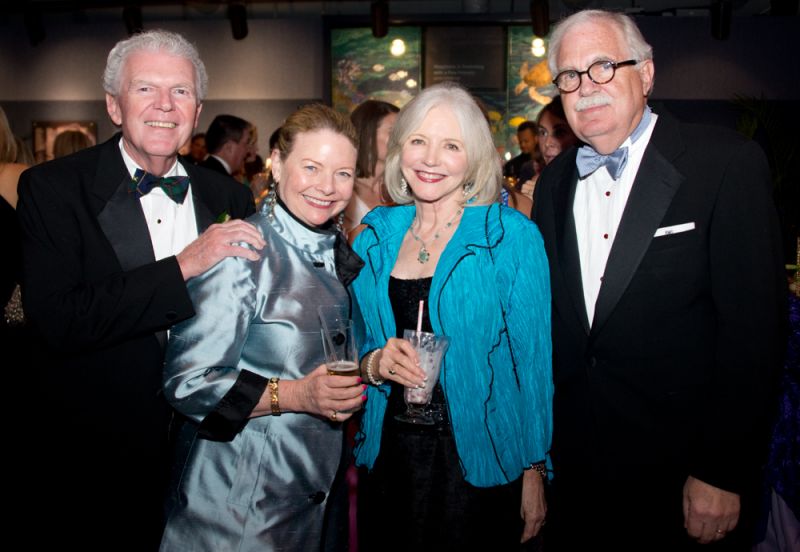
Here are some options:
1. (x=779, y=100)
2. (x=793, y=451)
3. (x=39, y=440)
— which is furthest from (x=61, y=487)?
(x=779, y=100)

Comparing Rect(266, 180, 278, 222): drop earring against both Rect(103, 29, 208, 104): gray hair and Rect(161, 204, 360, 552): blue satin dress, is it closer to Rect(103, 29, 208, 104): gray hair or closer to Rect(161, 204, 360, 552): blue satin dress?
Rect(161, 204, 360, 552): blue satin dress

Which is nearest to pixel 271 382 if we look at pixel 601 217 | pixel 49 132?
pixel 601 217

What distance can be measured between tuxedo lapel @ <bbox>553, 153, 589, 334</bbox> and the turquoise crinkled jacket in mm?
81

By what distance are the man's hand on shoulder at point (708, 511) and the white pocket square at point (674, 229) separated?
0.73 meters

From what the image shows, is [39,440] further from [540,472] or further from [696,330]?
[696,330]

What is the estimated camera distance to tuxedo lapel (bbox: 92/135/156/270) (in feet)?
6.50

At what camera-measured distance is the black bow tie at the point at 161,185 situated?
6.79 ft

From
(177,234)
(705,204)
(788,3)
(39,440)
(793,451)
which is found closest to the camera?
(705,204)

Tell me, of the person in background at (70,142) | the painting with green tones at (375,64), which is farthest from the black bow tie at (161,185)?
the painting with green tones at (375,64)

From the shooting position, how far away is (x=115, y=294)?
1822 mm

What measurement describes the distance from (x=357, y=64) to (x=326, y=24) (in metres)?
0.72

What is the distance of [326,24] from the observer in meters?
9.02

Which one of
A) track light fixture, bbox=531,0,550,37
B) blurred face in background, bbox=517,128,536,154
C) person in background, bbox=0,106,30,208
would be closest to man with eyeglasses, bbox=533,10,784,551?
person in background, bbox=0,106,30,208

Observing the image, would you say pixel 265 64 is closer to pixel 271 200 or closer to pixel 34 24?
pixel 34 24
